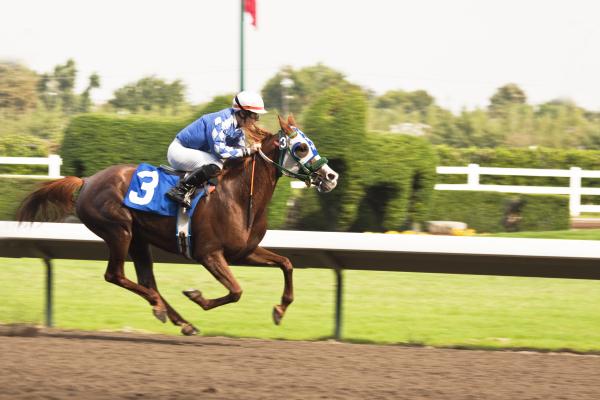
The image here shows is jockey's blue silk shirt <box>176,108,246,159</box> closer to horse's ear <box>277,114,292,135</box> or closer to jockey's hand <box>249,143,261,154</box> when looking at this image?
jockey's hand <box>249,143,261,154</box>

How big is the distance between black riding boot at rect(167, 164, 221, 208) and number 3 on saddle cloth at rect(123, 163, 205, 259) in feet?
0.14

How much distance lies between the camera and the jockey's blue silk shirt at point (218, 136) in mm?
6555

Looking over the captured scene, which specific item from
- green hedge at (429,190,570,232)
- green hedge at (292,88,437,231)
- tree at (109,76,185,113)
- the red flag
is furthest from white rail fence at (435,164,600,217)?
tree at (109,76,185,113)

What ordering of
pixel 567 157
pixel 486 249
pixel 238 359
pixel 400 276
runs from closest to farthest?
pixel 238 359 → pixel 486 249 → pixel 400 276 → pixel 567 157

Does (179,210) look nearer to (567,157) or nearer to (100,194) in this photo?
(100,194)

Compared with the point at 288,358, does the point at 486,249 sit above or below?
above

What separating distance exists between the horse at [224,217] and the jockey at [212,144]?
0.11 meters

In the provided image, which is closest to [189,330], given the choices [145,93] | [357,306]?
[357,306]

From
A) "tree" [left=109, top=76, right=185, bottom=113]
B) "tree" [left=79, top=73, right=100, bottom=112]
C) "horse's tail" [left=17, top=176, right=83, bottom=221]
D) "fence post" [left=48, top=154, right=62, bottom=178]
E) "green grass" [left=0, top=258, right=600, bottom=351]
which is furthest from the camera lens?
"tree" [left=109, top=76, right=185, bottom=113]

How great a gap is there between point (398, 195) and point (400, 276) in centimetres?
497

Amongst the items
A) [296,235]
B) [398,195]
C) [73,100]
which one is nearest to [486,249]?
[296,235]

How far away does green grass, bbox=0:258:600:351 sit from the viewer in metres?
7.32

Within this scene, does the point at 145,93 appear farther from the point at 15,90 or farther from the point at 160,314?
the point at 160,314

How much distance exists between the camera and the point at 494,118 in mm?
52594
